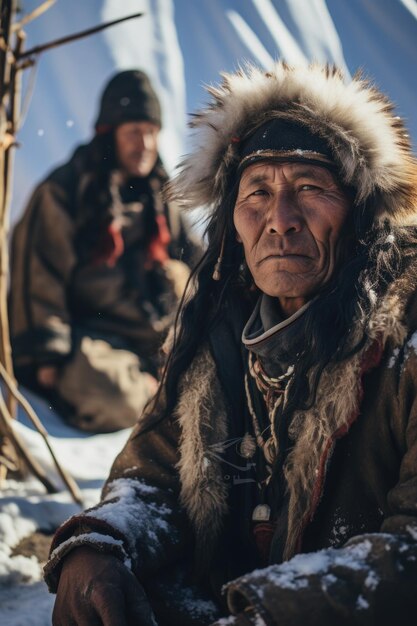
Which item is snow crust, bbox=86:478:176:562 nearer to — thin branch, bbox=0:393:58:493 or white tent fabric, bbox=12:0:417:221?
thin branch, bbox=0:393:58:493

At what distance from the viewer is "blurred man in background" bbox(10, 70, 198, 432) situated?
4.39m

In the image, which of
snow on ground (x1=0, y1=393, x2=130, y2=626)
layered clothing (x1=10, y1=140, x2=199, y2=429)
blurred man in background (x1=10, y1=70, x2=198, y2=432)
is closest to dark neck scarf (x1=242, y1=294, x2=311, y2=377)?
snow on ground (x1=0, y1=393, x2=130, y2=626)

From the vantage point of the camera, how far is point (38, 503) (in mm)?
2920

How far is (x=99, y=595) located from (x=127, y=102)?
3.92 m

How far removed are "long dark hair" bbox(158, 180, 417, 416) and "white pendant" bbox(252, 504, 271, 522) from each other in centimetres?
26

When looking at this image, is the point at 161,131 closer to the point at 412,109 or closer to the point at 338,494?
the point at 412,109

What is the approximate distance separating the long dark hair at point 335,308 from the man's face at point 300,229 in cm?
4

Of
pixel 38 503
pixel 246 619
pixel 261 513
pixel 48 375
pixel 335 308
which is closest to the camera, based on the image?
pixel 246 619

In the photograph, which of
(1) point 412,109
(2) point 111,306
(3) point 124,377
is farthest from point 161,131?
(1) point 412,109

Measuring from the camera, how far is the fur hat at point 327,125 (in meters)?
1.86

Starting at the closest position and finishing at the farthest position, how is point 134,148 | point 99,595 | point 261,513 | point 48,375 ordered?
point 99,595
point 261,513
point 48,375
point 134,148

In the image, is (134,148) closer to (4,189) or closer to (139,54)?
(139,54)

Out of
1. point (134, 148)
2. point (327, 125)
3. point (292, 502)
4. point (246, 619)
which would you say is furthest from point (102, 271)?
point (246, 619)

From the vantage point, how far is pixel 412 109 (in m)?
2.93
